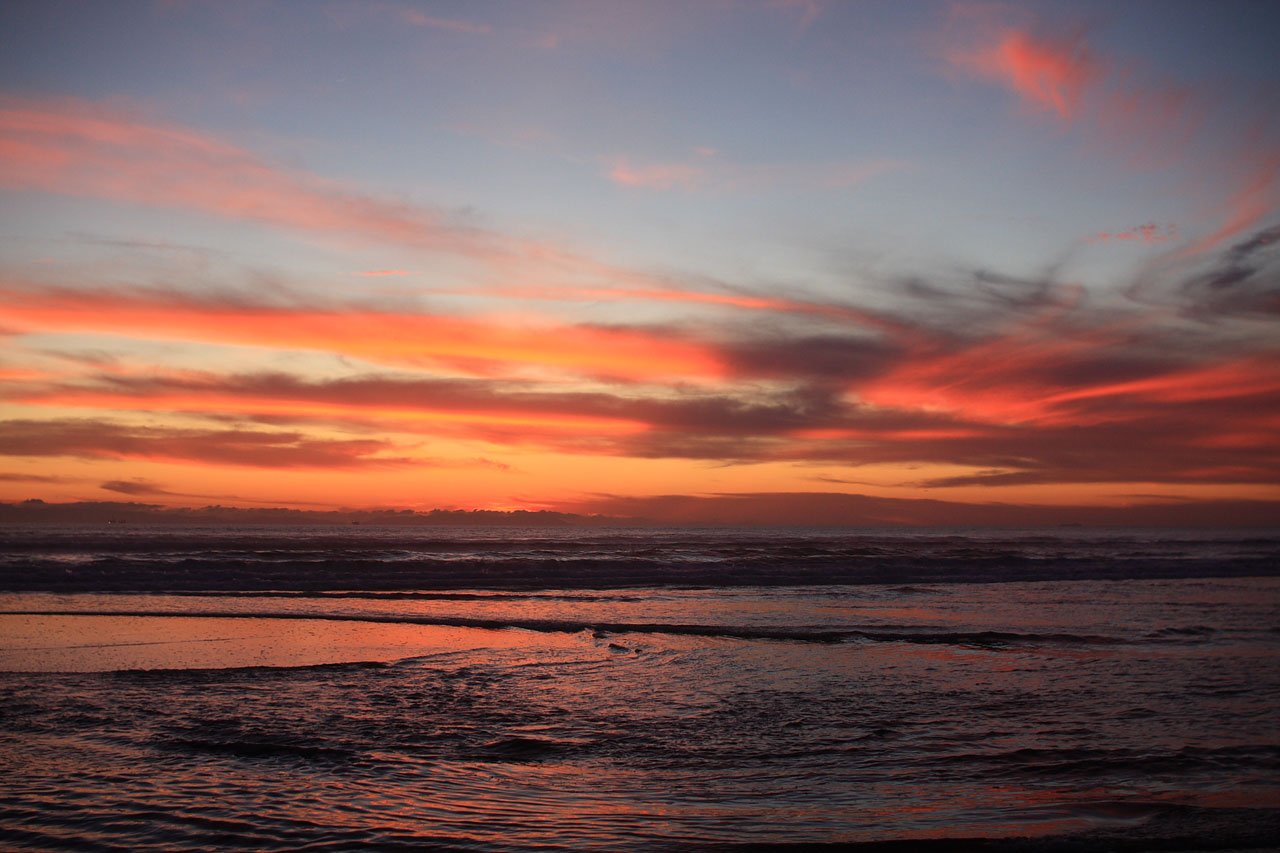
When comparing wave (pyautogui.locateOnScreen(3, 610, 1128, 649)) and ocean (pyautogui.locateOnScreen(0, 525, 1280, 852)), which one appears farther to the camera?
wave (pyautogui.locateOnScreen(3, 610, 1128, 649))

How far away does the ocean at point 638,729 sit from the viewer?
5691 millimetres

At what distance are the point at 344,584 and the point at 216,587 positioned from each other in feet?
13.1

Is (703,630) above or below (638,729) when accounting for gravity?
below

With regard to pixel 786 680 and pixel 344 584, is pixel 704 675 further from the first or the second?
pixel 344 584

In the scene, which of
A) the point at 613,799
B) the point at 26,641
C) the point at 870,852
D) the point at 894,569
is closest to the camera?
the point at 870,852

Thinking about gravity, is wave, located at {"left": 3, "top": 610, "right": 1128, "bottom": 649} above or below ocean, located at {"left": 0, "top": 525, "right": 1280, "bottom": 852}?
below

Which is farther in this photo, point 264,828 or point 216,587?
point 216,587

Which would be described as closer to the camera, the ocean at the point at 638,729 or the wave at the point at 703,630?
the ocean at the point at 638,729

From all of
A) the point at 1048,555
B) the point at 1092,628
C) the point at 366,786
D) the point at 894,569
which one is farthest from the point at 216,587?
the point at 1048,555

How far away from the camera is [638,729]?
8.39 meters

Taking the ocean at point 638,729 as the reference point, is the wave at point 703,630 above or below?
below

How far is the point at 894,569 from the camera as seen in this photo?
3700cm

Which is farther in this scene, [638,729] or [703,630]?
[703,630]

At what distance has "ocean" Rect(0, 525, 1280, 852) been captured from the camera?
18.7ft
